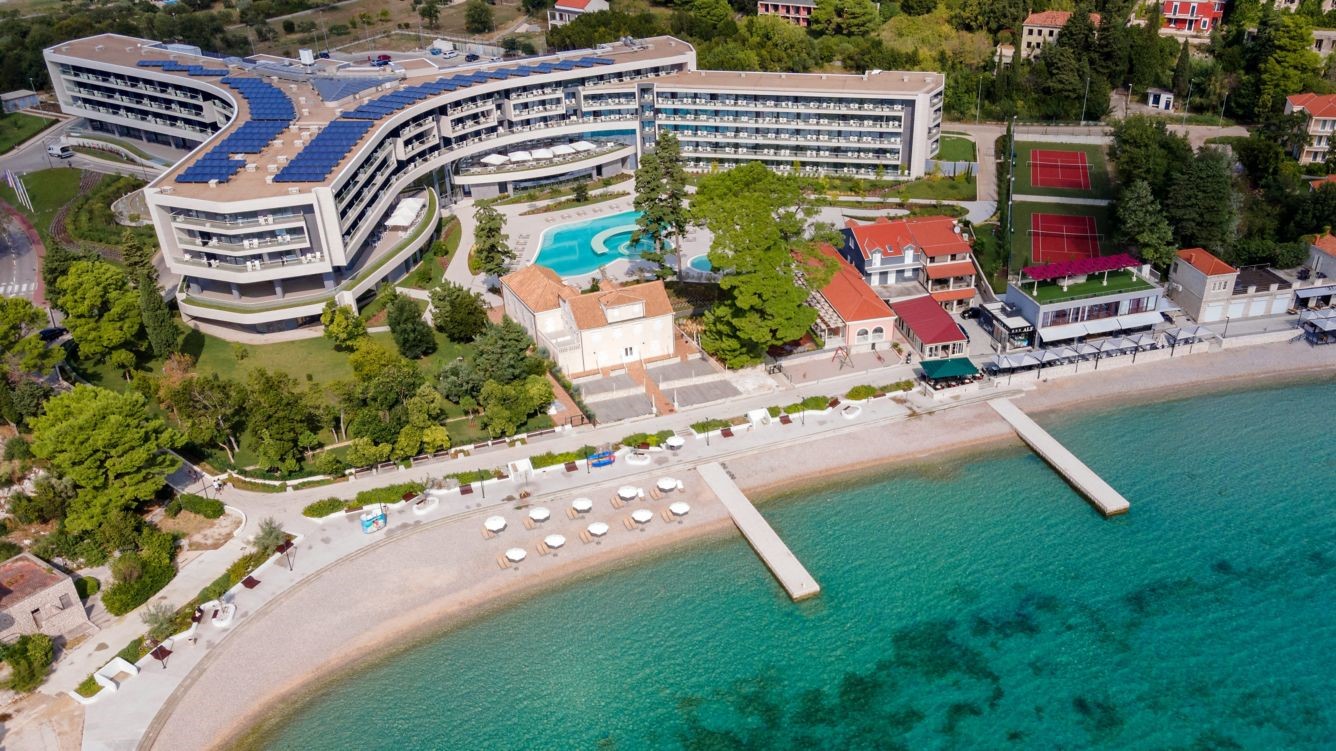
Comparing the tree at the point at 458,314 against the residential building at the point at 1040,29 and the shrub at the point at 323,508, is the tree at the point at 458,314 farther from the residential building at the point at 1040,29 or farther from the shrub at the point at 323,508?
the residential building at the point at 1040,29

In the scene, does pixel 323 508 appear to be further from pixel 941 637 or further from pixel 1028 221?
pixel 1028 221

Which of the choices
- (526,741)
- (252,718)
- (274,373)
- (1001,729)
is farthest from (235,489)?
(1001,729)

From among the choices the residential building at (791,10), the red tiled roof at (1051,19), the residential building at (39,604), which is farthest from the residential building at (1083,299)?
the residential building at (791,10)

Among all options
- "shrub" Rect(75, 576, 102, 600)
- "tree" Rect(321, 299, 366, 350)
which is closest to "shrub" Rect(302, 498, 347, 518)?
"shrub" Rect(75, 576, 102, 600)

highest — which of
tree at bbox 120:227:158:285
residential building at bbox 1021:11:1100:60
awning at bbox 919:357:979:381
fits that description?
residential building at bbox 1021:11:1100:60

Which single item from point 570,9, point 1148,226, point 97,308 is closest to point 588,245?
point 97,308

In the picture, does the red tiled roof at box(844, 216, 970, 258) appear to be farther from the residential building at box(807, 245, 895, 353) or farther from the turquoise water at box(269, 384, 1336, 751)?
the turquoise water at box(269, 384, 1336, 751)
